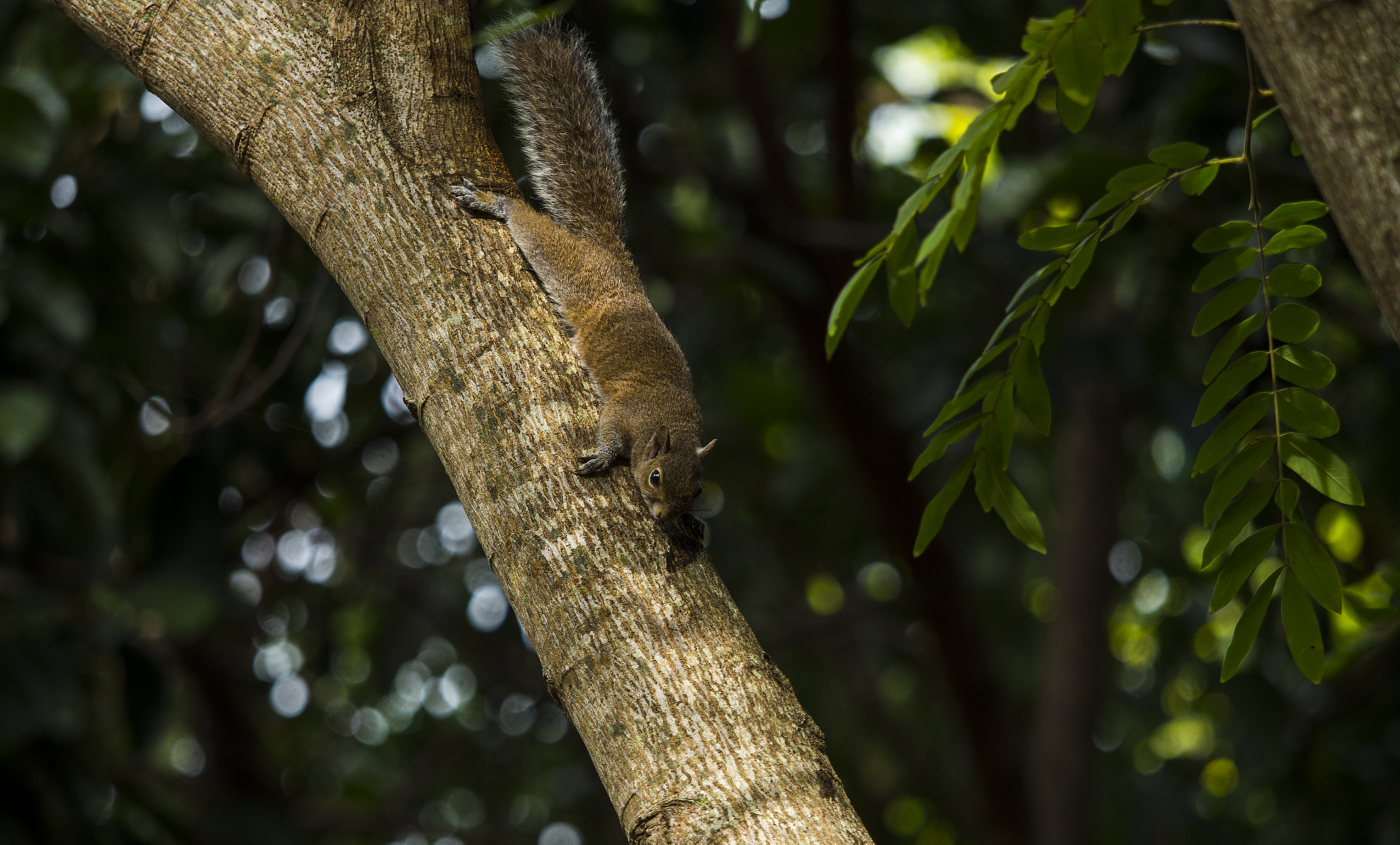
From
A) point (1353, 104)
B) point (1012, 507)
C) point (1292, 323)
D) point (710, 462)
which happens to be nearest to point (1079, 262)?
point (1292, 323)

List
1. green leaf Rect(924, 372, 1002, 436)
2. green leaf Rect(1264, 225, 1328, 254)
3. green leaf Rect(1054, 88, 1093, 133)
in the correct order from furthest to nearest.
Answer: green leaf Rect(924, 372, 1002, 436)
green leaf Rect(1264, 225, 1328, 254)
green leaf Rect(1054, 88, 1093, 133)

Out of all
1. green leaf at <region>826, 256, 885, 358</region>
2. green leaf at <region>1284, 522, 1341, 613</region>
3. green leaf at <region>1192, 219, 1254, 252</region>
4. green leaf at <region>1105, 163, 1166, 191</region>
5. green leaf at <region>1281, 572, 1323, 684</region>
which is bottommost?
green leaf at <region>1281, 572, 1323, 684</region>

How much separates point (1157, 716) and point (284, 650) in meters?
6.80

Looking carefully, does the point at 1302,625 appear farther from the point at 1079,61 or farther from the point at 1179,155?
the point at 1079,61

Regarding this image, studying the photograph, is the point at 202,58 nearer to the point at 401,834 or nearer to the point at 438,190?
the point at 438,190

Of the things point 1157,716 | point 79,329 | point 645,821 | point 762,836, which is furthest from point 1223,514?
point 1157,716

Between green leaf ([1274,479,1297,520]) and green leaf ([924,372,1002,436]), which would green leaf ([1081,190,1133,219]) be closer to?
green leaf ([924,372,1002,436])

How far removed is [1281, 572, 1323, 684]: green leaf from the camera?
1646mm

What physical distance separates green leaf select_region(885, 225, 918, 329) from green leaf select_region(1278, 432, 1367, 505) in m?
0.61

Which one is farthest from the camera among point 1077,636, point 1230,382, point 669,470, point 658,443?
point 1077,636

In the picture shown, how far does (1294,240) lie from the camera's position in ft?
5.62

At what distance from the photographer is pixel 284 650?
8.66 m

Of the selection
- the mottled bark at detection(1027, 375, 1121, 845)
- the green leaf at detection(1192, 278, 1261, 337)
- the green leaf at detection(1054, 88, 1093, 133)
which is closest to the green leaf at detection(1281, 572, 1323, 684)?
the green leaf at detection(1192, 278, 1261, 337)

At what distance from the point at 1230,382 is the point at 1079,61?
0.57 m
